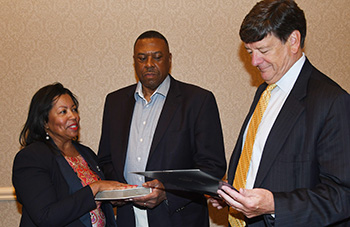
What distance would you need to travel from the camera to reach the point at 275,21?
1.57 metres

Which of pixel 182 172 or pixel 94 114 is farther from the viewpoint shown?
pixel 94 114

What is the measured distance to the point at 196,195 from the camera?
2.38 m

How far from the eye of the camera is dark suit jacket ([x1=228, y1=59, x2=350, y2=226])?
1.40m

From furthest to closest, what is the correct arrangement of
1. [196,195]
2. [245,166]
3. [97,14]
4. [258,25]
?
[97,14], [196,195], [245,166], [258,25]

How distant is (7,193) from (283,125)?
2.80 meters

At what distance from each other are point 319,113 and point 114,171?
1.46 metres

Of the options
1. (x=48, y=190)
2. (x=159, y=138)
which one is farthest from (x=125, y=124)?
(x=48, y=190)

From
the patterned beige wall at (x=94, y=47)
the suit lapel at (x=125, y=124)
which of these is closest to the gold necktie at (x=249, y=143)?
the suit lapel at (x=125, y=124)

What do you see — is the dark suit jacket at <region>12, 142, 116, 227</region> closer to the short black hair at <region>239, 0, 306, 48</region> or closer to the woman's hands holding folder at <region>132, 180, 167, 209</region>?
the woman's hands holding folder at <region>132, 180, 167, 209</region>

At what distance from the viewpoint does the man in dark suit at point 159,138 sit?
7.63 feet

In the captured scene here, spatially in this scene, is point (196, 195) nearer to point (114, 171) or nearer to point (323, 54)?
point (114, 171)

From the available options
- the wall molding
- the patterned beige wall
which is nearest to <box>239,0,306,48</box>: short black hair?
the patterned beige wall

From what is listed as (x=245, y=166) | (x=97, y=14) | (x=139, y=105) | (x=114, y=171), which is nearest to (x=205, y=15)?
(x=97, y=14)

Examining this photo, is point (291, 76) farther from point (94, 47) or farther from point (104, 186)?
point (94, 47)
